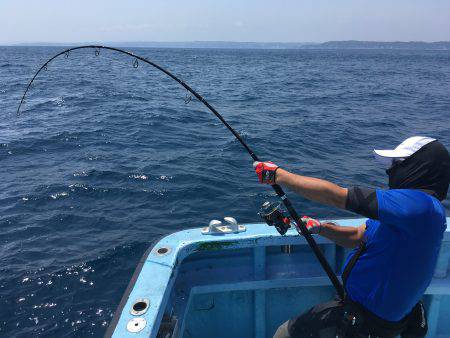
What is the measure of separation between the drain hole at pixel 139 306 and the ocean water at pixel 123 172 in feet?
8.58

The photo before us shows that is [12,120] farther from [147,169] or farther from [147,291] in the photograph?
[147,291]

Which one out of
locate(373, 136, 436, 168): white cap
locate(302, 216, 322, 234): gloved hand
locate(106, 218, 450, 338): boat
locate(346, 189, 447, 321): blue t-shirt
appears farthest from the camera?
locate(106, 218, 450, 338): boat

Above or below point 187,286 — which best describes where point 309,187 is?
above

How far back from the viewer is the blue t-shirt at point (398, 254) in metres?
2.09

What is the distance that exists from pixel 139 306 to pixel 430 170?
2.09 metres

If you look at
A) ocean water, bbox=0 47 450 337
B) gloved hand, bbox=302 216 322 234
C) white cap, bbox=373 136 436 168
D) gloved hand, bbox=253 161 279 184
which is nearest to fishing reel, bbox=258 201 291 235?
gloved hand, bbox=302 216 322 234

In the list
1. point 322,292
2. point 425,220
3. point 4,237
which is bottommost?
point 4,237

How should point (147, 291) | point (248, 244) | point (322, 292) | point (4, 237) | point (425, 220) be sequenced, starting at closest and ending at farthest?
point (425, 220) < point (147, 291) < point (248, 244) < point (322, 292) < point (4, 237)

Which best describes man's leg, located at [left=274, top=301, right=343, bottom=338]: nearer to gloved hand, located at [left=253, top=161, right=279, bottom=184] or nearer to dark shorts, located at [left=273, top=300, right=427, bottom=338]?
dark shorts, located at [left=273, top=300, right=427, bottom=338]

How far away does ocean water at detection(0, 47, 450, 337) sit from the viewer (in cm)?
561

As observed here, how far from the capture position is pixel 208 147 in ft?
38.7

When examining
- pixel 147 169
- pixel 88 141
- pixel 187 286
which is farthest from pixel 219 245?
pixel 88 141

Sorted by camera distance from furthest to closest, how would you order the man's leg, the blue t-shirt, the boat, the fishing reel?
1. the boat
2. the fishing reel
3. the man's leg
4. the blue t-shirt

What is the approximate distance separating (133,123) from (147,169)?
18.3ft
